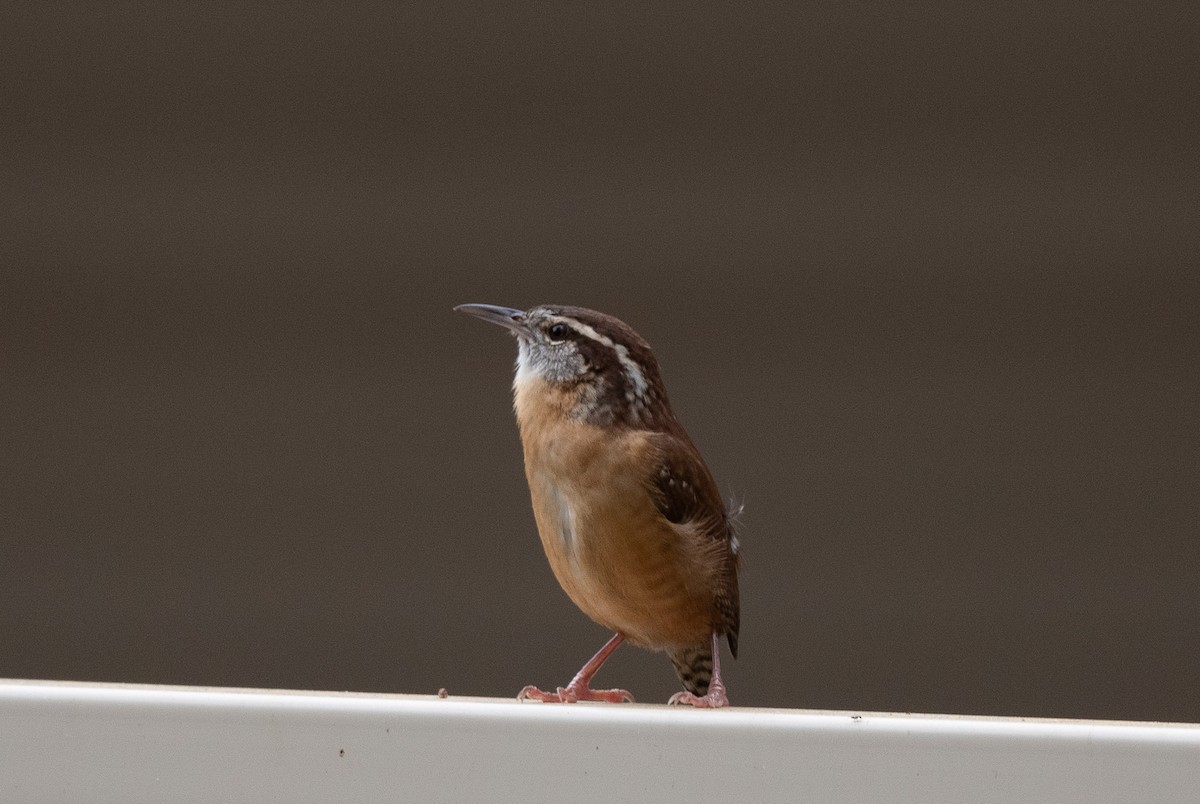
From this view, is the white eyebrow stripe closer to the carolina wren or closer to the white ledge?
the carolina wren

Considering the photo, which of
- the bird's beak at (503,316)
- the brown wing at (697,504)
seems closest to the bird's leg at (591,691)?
the brown wing at (697,504)

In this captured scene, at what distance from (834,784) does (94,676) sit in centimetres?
364

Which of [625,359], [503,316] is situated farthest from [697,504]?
[503,316]

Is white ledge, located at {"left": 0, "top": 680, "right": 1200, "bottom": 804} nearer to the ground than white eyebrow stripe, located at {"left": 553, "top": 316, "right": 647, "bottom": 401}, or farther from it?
nearer to the ground

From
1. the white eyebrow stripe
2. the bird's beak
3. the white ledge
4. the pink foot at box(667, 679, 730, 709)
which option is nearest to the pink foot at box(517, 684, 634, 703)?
the pink foot at box(667, 679, 730, 709)

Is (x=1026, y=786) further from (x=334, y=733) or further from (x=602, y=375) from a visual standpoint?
(x=602, y=375)

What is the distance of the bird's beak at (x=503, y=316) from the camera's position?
9.27 ft

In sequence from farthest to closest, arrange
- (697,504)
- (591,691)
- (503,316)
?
(503,316)
(591,691)
(697,504)

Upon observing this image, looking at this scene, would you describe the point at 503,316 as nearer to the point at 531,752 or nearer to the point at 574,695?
the point at 574,695

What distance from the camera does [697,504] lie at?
2607 mm

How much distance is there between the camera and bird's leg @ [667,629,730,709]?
2461 millimetres

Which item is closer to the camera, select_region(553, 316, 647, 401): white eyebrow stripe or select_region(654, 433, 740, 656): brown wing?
select_region(654, 433, 740, 656): brown wing

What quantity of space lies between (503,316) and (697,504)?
0.62 m

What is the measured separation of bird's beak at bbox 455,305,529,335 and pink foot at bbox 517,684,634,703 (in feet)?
2.47
